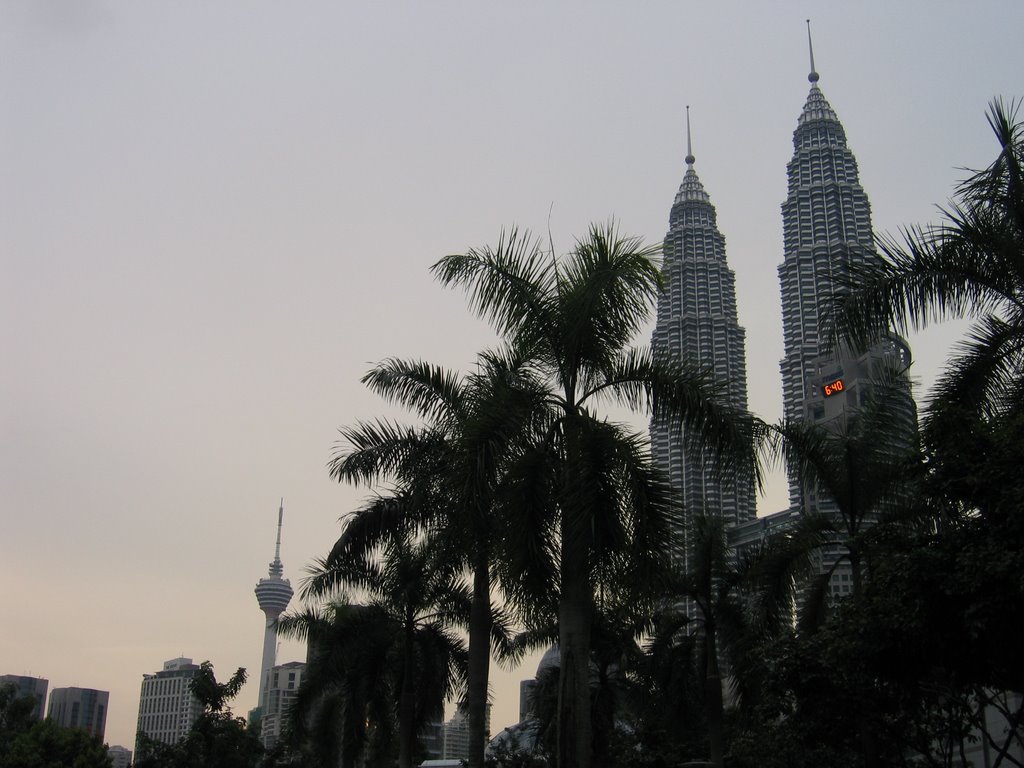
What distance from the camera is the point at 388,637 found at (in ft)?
95.3

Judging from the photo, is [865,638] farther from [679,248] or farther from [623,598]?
[679,248]

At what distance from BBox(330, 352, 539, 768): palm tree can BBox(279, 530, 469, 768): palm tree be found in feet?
3.86

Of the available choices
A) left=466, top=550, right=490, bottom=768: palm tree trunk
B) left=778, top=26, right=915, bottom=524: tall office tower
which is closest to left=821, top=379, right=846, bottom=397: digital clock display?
left=778, top=26, right=915, bottom=524: tall office tower

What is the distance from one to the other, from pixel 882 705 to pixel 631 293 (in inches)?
324

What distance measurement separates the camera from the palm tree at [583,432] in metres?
13.8

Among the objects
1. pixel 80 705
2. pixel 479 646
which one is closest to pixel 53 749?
pixel 479 646

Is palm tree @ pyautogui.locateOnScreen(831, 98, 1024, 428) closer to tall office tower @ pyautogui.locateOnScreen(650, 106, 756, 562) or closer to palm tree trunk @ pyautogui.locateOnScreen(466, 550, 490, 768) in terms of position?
palm tree trunk @ pyautogui.locateOnScreen(466, 550, 490, 768)

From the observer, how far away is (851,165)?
157125mm

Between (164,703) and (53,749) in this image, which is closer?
(53,749)

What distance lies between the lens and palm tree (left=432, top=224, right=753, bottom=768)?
545 inches

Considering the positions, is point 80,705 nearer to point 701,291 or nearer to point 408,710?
point 701,291

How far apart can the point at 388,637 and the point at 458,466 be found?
16.0 m

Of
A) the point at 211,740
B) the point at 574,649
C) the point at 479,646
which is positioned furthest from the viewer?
the point at 211,740

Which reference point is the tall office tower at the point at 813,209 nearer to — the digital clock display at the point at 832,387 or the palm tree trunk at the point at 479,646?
the digital clock display at the point at 832,387
